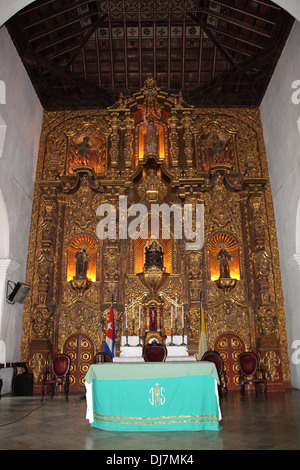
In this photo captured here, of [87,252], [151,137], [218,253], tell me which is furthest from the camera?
[151,137]

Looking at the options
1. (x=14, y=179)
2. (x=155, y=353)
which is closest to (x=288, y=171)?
(x=155, y=353)

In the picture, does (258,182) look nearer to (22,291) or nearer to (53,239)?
(53,239)

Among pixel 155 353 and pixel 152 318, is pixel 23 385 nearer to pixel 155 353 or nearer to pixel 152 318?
pixel 152 318

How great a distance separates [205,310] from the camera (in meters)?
11.7

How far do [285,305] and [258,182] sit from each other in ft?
13.1

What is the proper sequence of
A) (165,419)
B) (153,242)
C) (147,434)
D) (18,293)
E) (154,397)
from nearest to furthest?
(147,434), (165,419), (154,397), (18,293), (153,242)

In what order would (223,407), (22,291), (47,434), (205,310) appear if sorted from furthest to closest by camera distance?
(205,310) < (22,291) < (223,407) < (47,434)

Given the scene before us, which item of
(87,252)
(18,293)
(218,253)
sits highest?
(87,252)

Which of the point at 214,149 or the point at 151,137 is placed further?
the point at 214,149

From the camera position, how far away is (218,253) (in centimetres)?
1218

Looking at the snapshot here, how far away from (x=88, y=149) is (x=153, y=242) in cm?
466

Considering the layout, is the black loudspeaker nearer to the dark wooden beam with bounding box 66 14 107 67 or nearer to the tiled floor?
the tiled floor

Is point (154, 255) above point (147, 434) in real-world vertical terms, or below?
above

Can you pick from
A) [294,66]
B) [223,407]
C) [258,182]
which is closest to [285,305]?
[258,182]
